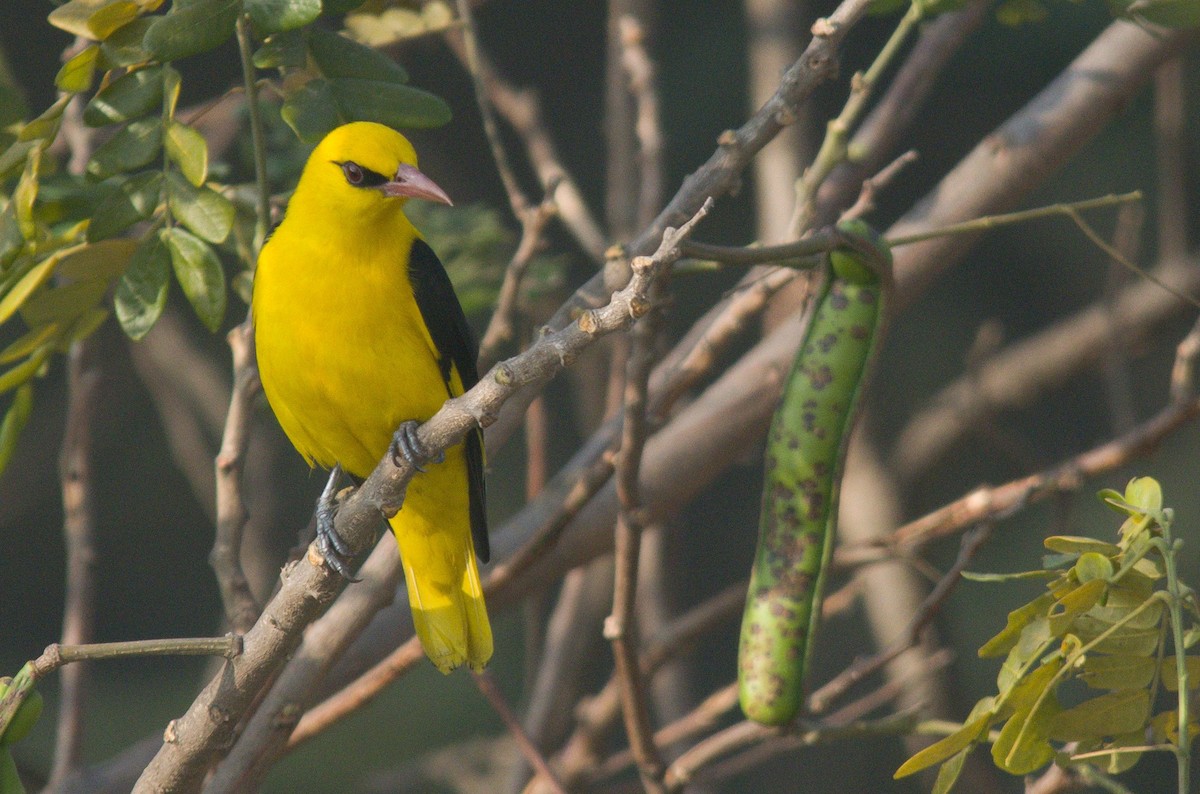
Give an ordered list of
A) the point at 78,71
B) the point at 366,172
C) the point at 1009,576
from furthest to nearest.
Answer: the point at 366,172
the point at 78,71
the point at 1009,576

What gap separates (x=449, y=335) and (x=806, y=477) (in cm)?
83

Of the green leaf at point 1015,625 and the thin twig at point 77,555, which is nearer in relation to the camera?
the green leaf at point 1015,625

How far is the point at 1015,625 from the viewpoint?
5.73 ft

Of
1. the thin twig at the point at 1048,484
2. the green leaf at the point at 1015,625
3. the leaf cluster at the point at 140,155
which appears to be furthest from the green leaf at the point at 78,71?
the thin twig at the point at 1048,484

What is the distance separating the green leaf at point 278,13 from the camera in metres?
2.09

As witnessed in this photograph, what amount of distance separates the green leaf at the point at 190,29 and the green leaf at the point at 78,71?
0.56 feet

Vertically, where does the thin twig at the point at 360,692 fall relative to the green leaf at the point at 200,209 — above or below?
below

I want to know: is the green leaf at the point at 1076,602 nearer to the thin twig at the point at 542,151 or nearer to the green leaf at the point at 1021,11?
the green leaf at the point at 1021,11

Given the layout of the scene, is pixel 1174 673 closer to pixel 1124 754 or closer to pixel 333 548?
pixel 1124 754

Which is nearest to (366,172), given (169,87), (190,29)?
(169,87)

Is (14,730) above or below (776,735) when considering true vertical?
above

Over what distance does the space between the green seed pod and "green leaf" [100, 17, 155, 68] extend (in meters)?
1.17

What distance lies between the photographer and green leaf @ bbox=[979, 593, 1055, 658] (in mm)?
1728

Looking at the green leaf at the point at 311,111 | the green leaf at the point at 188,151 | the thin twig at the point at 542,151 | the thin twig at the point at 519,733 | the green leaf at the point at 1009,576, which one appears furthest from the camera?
the thin twig at the point at 542,151
